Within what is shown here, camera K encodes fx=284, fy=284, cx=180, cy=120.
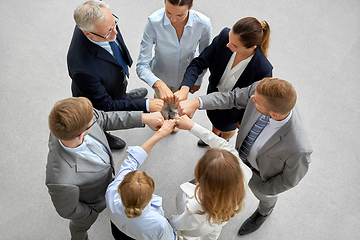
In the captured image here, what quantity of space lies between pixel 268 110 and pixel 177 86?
1404 mm

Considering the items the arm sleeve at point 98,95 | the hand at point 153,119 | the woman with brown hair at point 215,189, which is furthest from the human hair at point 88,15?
the woman with brown hair at point 215,189

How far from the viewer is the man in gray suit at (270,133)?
1.71 meters

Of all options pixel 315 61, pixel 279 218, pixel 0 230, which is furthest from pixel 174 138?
pixel 315 61

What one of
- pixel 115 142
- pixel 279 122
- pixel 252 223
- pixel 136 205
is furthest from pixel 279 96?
pixel 115 142

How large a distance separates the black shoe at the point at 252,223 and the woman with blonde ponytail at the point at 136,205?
1.04 m

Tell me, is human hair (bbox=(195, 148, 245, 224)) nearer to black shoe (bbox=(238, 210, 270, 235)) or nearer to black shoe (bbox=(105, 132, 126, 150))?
black shoe (bbox=(238, 210, 270, 235))

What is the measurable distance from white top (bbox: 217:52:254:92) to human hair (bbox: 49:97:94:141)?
120 centimetres

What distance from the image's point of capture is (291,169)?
185 cm

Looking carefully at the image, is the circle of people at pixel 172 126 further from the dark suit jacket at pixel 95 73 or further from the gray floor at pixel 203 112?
the gray floor at pixel 203 112

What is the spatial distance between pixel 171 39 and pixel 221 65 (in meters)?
0.50

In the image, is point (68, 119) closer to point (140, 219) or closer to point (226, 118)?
point (140, 219)

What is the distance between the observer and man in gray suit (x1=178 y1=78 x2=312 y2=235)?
1.71m

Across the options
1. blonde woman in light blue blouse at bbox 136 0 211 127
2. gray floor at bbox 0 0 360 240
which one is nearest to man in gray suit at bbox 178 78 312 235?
blonde woman in light blue blouse at bbox 136 0 211 127

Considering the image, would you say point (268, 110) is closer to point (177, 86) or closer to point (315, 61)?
point (177, 86)
